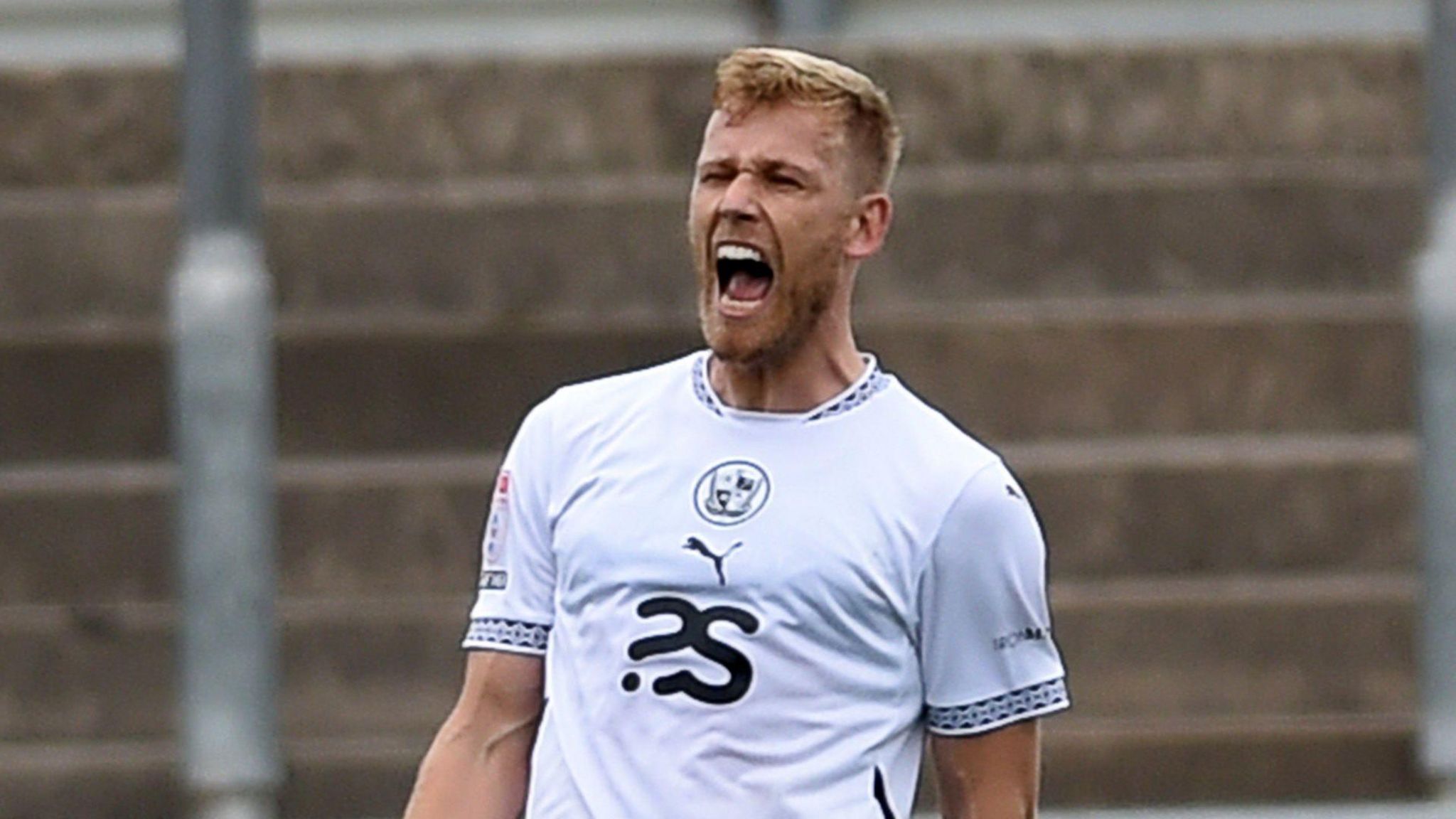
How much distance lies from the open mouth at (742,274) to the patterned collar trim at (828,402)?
0.16 m

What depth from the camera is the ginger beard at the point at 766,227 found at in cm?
411

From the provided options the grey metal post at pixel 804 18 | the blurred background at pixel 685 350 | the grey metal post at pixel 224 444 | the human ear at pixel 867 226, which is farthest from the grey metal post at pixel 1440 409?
the human ear at pixel 867 226

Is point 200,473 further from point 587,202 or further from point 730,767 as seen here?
point 730,767

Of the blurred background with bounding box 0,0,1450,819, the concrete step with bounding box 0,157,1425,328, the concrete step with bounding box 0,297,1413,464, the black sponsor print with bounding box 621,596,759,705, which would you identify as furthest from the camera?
the concrete step with bounding box 0,157,1425,328

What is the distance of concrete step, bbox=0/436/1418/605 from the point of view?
9055mm

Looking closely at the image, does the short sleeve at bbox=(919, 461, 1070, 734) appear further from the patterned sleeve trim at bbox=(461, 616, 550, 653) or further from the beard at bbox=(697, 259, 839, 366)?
the patterned sleeve trim at bbox=(461, 616, 550, 653)

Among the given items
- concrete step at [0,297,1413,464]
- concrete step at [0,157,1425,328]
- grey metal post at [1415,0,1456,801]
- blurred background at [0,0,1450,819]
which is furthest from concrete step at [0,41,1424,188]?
grey metal post at [1415,0,1456,801]

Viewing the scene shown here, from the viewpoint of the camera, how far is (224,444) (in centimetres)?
829

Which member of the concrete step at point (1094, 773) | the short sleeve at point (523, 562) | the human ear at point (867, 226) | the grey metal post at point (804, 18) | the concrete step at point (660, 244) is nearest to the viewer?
the human ear at point (867, 226)

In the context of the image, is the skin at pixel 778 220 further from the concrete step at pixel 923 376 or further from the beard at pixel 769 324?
the concrete step at pixel 923 376

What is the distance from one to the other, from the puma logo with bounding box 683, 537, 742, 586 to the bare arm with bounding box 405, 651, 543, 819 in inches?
12.8

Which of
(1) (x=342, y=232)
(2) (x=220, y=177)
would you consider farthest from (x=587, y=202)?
(2) (x=220, y=177)

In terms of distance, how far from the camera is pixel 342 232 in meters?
9.59

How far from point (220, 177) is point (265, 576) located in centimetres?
87
